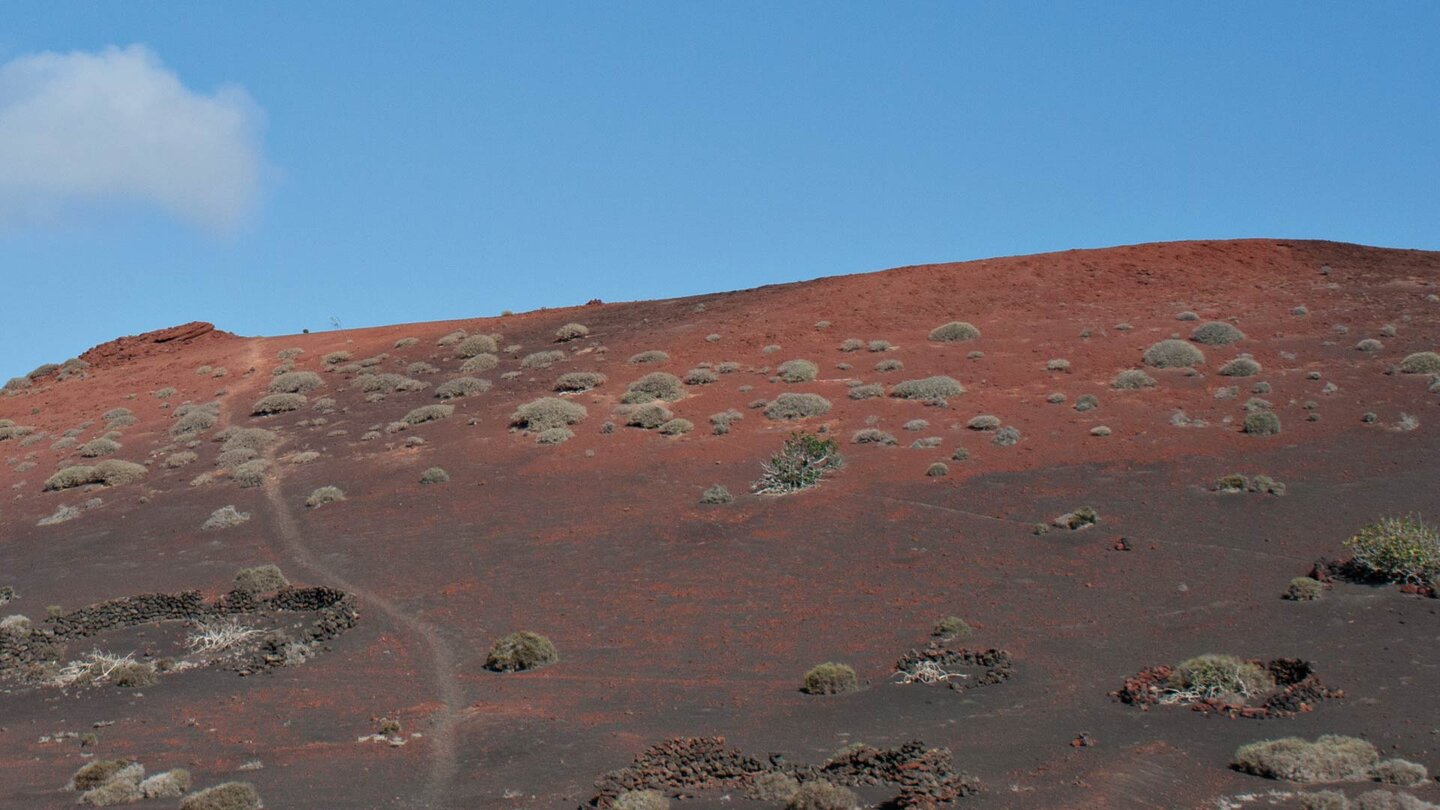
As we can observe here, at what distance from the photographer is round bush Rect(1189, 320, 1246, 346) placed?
34406mm

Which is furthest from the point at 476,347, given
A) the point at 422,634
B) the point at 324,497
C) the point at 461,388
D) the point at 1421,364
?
the point at 1421,364

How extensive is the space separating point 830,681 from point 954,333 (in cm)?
2337

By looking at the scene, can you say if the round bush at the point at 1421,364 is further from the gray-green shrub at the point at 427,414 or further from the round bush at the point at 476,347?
the round bush at the point at 476,347

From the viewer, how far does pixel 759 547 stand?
23.3 m

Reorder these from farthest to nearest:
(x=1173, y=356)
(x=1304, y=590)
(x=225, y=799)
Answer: (x=1173, y=356) < (x=1304, y=590) < (x=225, y=799)

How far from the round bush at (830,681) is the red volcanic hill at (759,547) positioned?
0.21m

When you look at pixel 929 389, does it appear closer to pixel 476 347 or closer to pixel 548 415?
pixel 548 415

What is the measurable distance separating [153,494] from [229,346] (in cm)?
2027

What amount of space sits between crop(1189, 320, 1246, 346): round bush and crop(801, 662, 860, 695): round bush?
22385 mm

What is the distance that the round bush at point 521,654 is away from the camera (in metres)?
18.5

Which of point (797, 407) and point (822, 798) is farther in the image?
point (797, 407)

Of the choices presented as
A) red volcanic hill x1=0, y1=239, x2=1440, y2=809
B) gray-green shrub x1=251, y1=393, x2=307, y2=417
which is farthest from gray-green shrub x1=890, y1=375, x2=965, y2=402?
gray-green shrub x1=251, y1=393, x2=307, y2=417

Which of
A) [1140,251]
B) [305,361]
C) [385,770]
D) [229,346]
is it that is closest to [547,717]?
[385,770]

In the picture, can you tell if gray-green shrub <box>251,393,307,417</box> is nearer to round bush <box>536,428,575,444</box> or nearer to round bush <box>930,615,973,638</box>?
round bush <box>536,428,575,444</box>
